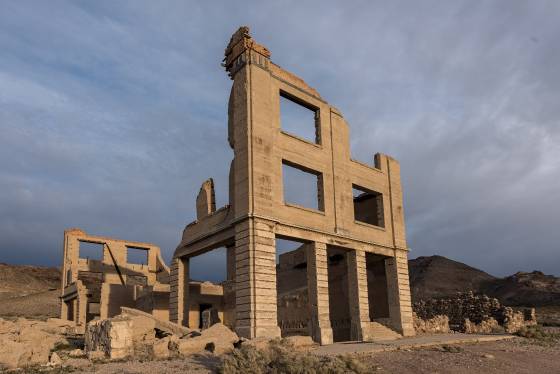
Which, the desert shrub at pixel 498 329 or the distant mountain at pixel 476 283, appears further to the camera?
the distant mountain at pixel 476 283

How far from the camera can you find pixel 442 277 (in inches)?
2238

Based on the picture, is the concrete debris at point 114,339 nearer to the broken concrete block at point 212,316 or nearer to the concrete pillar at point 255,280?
the concrete pillar at point 255,280

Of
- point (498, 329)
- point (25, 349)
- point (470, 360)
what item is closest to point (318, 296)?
point (470, 360)

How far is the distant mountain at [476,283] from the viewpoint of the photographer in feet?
158

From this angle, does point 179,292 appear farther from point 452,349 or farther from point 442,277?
point 442,277

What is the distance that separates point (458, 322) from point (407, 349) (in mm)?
12272

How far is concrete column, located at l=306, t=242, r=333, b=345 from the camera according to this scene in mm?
18500

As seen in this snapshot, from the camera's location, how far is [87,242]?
1404 inches

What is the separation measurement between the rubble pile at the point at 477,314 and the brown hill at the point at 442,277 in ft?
73.0

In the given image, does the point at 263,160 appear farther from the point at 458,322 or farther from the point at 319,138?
the point at 458,322

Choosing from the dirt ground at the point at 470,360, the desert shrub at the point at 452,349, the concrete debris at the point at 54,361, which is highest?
the concrete debris at the point at 54,361

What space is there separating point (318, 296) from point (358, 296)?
100 inches

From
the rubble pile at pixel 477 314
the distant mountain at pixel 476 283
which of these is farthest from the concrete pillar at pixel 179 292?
Result: the distant mountain at pixel 476 283

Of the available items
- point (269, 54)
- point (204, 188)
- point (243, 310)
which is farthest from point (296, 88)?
point (243, 310)
